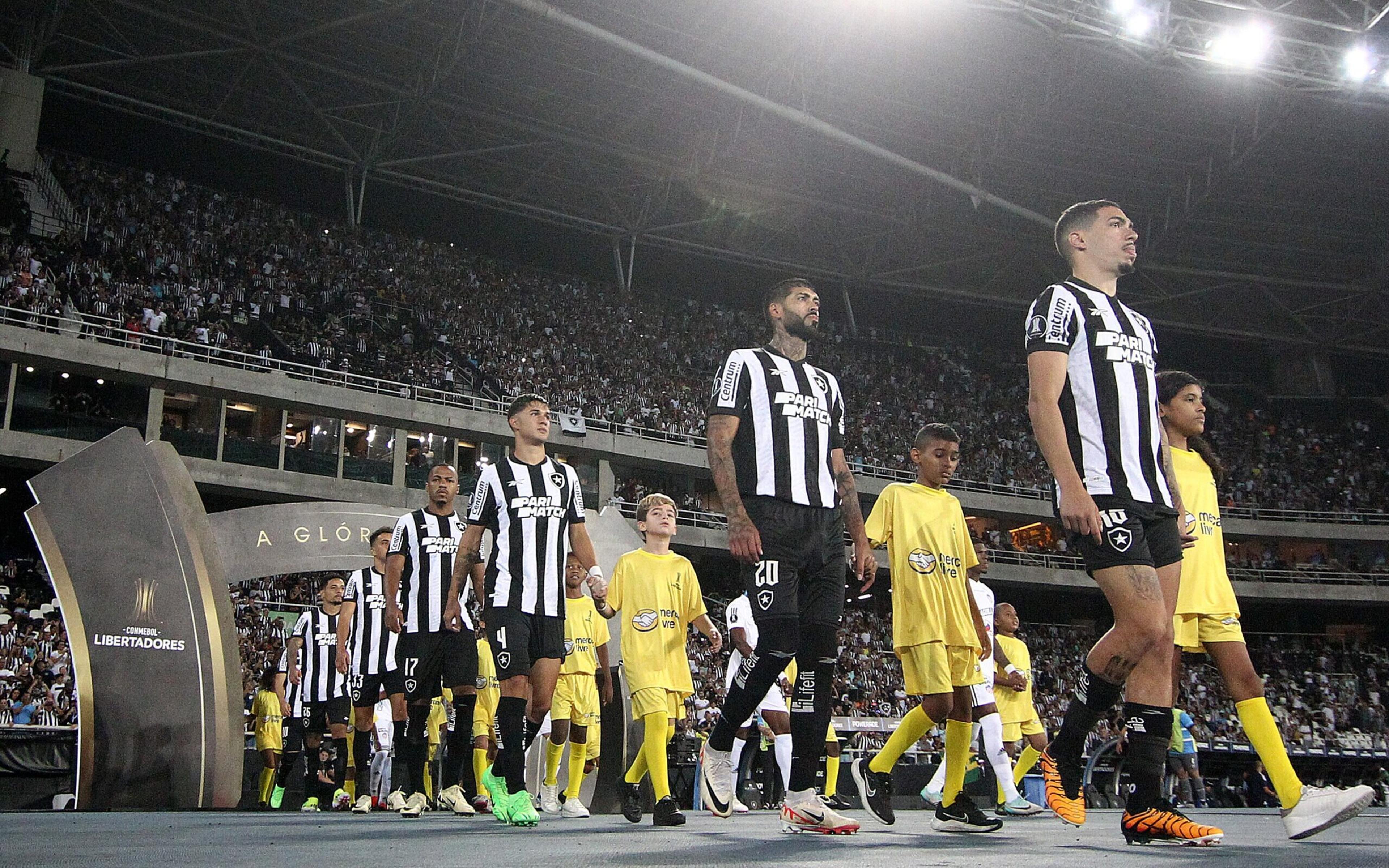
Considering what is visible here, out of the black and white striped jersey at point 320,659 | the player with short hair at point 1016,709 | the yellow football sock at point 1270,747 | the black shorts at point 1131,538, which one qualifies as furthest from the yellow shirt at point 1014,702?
the black and white striped jersey at point 320,659

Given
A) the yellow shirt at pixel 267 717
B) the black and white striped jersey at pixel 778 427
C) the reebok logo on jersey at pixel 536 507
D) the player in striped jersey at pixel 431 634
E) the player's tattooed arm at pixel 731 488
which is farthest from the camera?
the yellow shirt at pixel 267 717

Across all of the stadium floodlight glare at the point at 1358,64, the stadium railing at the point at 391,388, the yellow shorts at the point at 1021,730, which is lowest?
the yellow shorts at the point at 1021,730

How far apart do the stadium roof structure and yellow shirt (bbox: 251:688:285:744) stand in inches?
643

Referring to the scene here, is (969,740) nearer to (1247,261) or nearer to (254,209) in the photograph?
(254,209)

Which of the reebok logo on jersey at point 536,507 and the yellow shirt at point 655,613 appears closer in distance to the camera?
the reebok logo on jersey at point 536,507

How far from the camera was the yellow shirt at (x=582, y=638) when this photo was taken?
9273 mm

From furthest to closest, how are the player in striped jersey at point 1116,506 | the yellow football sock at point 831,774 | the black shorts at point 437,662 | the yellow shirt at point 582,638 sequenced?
the yellow football sock at point 831,774, the yellow shirt at point 582,638, the black shorts at point 437,662, the player in striped jersey at point 1116,506

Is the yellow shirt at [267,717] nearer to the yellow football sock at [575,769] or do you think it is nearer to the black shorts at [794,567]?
the yellow football sock at [575,769]

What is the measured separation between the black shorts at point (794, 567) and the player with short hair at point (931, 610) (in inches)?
47.3

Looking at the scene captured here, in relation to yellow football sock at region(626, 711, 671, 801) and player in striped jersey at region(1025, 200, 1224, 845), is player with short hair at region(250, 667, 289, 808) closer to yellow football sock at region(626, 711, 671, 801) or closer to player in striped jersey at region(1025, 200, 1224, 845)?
yellow football sock at region(626, 711, 671, 801)

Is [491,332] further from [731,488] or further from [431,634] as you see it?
[731,488]

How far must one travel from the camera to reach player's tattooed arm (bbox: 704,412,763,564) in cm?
464

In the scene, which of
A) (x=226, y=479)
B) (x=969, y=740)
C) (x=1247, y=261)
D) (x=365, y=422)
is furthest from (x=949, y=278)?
(x=969, y=740)

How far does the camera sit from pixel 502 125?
31.1 m
